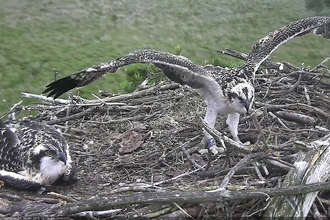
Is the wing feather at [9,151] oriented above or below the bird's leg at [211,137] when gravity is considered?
below

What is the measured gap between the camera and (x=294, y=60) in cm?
1035

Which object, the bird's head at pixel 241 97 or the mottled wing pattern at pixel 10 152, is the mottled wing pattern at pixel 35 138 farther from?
the bird's head at pixel 241 97

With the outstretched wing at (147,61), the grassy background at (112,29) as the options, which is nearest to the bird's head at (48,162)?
the outstretched wing at (147,61)

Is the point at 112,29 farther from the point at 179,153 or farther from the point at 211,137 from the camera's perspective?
the point at 211,137

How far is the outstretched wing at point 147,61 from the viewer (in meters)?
3.80

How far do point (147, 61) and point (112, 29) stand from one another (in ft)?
31.6

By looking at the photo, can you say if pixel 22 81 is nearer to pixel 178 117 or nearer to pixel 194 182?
pixel 178 117

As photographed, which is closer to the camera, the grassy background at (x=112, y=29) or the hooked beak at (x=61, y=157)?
the hooked beak at (x=61, y=157)

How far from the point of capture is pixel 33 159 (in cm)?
398

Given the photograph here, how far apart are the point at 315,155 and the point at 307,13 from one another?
6939 mm

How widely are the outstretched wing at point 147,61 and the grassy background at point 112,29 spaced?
7.29 meters

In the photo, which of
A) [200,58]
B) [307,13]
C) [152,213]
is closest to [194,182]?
[152,213]

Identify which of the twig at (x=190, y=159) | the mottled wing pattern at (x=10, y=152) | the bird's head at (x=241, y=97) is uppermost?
the bird's head at (x=241, y=97)

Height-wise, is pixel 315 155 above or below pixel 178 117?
above
